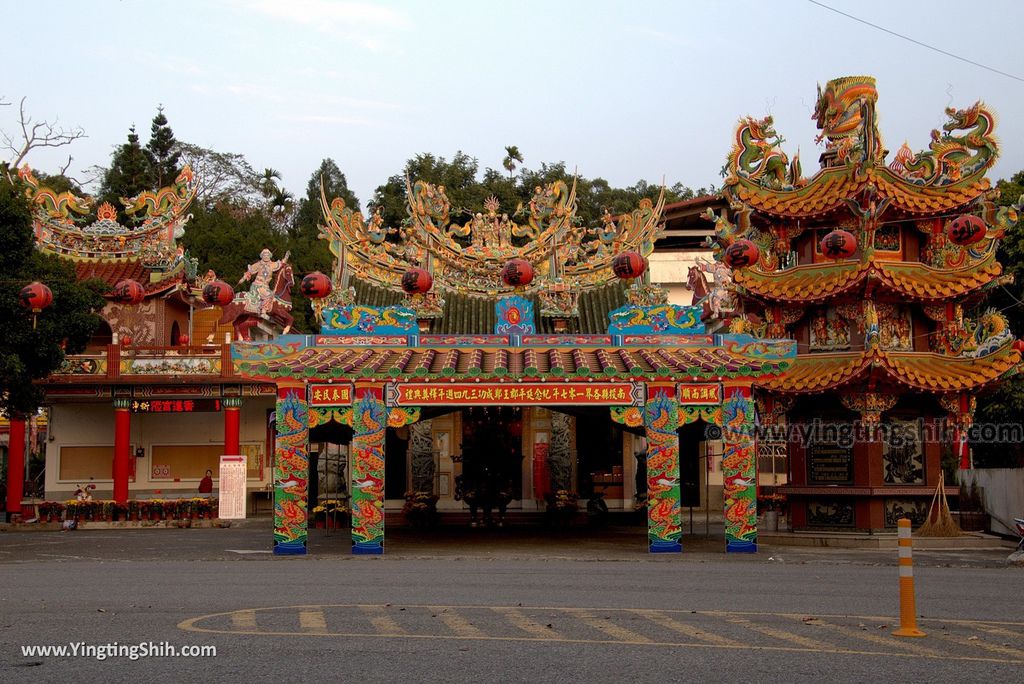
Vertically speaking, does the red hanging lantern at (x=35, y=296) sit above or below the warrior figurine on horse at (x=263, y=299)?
below

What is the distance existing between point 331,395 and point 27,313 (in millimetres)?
8850

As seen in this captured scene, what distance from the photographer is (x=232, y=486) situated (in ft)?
93.3

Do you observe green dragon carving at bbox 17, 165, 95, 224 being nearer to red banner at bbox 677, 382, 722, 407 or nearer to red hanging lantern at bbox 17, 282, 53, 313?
red hanging lantern at bbox 17, 282, 53, 313

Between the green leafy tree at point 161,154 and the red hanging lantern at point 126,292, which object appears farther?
the green leafy tree at point 161,154

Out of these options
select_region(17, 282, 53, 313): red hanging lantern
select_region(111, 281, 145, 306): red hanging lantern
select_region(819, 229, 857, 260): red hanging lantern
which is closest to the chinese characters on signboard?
select_region(111, 281, 145, 306): red hanging lantern

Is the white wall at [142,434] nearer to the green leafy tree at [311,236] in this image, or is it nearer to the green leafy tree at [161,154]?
the green leafy tree at [311,236]

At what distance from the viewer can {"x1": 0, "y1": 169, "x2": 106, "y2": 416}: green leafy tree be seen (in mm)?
24578

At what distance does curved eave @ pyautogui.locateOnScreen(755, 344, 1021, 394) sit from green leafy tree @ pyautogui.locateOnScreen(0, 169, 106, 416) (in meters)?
16.1

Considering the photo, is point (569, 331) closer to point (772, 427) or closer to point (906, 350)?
point (772, 427)

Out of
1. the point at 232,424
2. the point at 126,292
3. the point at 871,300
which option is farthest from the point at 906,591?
the point at 232,424

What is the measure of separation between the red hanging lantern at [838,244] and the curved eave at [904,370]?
7.18 feet

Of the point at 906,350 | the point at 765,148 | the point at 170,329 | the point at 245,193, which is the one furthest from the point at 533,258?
the point at 245,193

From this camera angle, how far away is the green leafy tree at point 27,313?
2458 centimetres

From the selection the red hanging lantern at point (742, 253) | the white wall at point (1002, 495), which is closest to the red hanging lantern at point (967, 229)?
the red hanging lantern at point (742, 253)
